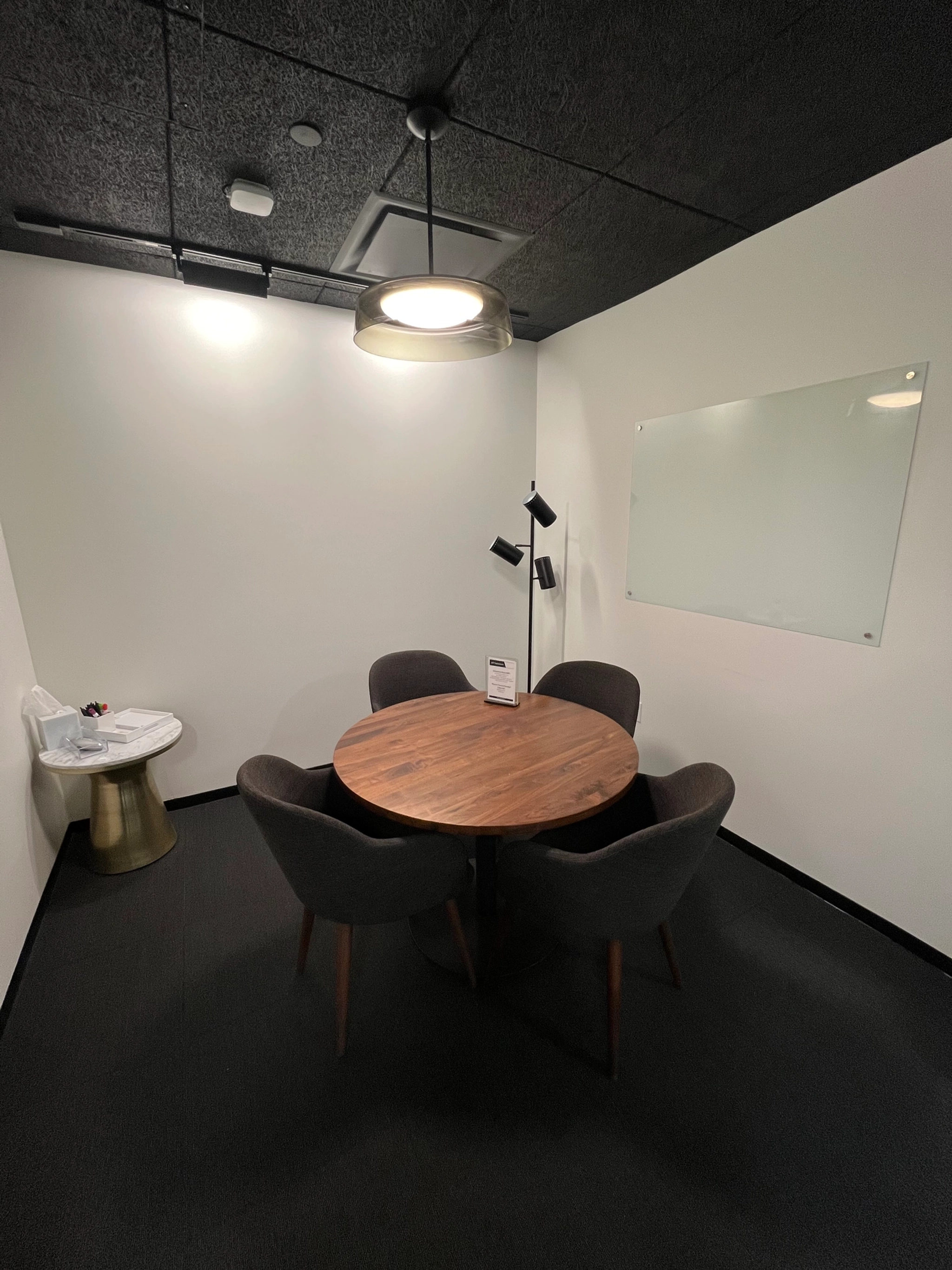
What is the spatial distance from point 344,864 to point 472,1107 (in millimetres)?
755

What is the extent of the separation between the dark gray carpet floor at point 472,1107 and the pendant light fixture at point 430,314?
2.11 m

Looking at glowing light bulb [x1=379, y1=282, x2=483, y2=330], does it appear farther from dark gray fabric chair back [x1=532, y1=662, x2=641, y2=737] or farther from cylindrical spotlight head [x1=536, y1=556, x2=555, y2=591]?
cylindrical spotlight head [x1=536, y1=556, x2=555, y2=591]

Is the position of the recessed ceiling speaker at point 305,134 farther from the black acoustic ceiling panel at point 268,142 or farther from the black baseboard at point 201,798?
the black baseboard at point 201,798

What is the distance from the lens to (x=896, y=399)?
5.65 ft

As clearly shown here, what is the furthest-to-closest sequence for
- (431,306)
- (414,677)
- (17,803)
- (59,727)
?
1. (414,677)
2. (59,727)
3. (17,803)
4. (431,306)

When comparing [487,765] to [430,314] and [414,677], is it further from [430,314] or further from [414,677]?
[430,314]

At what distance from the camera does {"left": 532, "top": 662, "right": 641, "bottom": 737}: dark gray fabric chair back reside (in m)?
2.24

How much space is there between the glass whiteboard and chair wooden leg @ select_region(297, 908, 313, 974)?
2.10 metres

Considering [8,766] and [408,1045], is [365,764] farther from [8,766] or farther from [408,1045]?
[8,766]

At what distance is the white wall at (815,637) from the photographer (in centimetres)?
166

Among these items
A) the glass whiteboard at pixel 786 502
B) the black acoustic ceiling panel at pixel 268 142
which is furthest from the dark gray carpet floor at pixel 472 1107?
the black acoustic ceiling panel at pixel 268 142

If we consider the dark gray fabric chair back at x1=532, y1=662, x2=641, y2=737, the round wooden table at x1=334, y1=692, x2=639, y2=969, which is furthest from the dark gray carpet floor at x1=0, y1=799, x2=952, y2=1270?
the dark gray fabric chair back at x1=532, y1=662, x2=641, y2=737

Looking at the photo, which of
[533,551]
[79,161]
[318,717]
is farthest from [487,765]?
[79,161]

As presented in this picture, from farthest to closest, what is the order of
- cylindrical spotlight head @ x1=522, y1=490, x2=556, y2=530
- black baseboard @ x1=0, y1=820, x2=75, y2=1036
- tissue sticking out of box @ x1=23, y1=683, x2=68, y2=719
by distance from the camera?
cylindrical spotlight head @ x1=522, y1=490, x2=556, y2=530 → tissue sticking out of box @ x1=23, y1=683, x2=68, y2=719 → black baseboard @ x1=0, y1=820, x2=75, y2=1036
